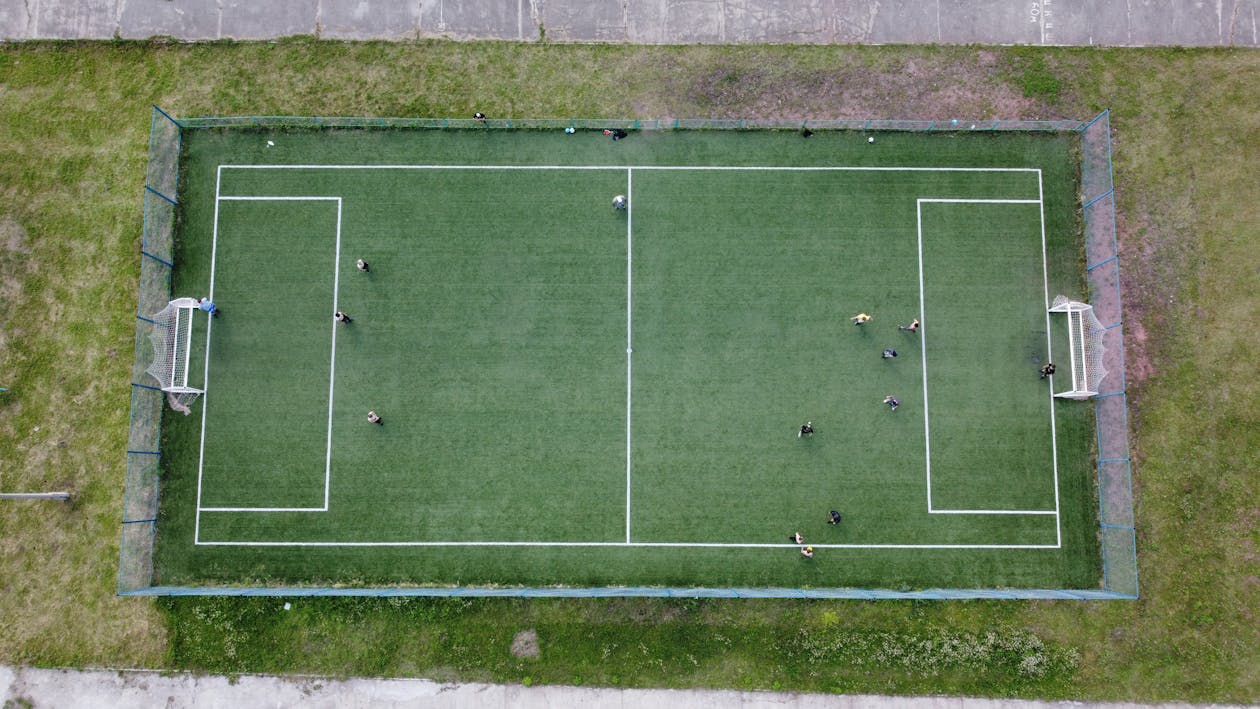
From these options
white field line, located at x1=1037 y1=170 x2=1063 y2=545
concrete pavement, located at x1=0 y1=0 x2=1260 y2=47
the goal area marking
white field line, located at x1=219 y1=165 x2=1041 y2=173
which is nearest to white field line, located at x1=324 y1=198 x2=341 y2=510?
the goal area marking

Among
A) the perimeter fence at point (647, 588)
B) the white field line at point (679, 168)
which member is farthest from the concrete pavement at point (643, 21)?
the white field line at point (679, 168)

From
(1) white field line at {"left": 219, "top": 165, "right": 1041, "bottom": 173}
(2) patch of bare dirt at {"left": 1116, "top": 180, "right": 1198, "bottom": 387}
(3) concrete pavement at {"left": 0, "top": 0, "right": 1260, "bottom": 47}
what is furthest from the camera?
(3) concrete pavement at {"left": 0, "top": 0, "right": 1260, "bottom": 47}

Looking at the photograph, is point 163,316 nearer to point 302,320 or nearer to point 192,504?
point 302,320

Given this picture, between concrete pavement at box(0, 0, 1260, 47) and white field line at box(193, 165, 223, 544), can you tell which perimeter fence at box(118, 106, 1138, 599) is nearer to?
white field line at box(193, 165, 223, 544)

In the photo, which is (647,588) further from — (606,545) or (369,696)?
(369,696)

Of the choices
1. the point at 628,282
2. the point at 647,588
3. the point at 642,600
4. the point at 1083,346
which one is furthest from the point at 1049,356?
the point at 642,600

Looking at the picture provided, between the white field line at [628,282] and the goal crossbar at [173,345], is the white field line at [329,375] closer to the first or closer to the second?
the goal crossbar at [173,345]
